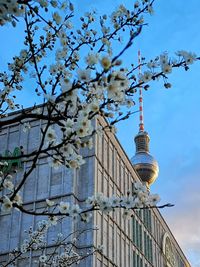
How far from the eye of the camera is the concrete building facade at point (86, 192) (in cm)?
2569

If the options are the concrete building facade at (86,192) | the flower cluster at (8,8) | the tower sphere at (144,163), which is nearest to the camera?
the flower cluster at (8,8)

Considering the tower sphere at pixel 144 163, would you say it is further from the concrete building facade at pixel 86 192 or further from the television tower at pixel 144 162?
the concrete building facade at pixel 86 192

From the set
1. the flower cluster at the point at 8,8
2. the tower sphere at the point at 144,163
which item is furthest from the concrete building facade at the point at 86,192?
the tower sphere at the point at 144,163

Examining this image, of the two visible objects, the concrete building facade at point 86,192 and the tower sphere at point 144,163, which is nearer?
the concrete building facade at point 86,192

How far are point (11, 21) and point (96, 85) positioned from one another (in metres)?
1.18

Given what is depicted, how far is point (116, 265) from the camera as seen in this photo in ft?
93.2

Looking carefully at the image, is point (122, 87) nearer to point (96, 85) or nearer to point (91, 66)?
point (96, 85)

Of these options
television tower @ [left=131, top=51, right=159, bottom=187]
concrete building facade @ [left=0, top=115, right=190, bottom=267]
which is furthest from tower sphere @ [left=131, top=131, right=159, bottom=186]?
concrete building facade @ [left=0, top=115, right=190, bottom=267]

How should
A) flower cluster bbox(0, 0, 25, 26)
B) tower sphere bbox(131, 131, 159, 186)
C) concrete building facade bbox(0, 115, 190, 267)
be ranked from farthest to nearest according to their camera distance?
1. tower sphere bbox(131, 131, 159, 186)
2. concrete building facade bbox(0, 115, 190, 267)
3. flower cluster bbox(0, 0, 25, 26)

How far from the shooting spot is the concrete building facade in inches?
1011

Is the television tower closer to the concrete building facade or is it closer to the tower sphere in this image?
the tower sphere

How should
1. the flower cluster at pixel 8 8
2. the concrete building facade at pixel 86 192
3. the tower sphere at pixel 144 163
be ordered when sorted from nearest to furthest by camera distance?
the flower cluster at pixel 8 8
the concrete building facade at pixel 86 192
the tower sphere at pixel 144 163

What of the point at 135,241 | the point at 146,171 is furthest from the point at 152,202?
the point at 146,171

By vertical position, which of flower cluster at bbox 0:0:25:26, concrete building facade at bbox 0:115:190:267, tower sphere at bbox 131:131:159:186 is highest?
tower sphere at bbox 131:131:159:186
